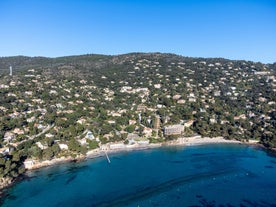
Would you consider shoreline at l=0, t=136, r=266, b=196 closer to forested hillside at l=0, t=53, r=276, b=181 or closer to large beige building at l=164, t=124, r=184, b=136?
forested hillside at l=0, t=53, r=276, b=181

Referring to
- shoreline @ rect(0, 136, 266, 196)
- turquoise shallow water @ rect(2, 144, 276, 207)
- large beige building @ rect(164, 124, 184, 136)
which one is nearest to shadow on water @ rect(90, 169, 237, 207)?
turquoise shallow water @ rect(2, 144, 276, 207)

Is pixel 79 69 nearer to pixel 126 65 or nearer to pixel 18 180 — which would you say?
pixel 126 65

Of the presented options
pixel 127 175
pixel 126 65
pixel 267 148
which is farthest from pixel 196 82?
pixel 127 175

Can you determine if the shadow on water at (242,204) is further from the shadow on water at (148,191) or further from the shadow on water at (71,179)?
the shadow on water at (71,179)

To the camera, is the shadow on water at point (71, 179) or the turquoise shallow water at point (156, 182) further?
the shadow on water at point (71, 179)

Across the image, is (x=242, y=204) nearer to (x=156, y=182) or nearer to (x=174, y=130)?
(x=156, y=182)

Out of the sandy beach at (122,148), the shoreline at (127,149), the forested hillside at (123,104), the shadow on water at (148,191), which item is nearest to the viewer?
the shadow on water at (148,191)

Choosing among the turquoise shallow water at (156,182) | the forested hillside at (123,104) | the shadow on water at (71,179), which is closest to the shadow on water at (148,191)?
the turquoise shallow water at (156,182)

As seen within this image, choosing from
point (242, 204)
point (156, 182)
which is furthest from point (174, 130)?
point (242, 204)
